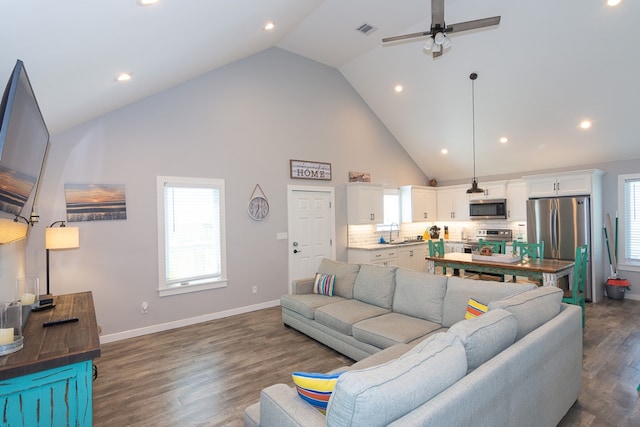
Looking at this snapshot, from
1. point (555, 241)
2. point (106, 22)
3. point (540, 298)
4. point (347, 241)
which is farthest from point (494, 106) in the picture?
point (106, 22)

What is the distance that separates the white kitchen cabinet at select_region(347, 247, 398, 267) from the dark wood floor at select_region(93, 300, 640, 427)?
7.83 ft

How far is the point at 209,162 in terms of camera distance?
196 inches

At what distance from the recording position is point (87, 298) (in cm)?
316

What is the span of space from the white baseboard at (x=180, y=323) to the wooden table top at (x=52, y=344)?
1.81 meters

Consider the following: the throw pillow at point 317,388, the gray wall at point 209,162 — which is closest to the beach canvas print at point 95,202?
the gray wall at point 209,162

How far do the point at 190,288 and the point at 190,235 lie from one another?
0.78 metres

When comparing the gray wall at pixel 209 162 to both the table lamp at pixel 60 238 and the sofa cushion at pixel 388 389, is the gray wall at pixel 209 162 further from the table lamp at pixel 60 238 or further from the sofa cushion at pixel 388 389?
the sofa cushion at pixel 388 389

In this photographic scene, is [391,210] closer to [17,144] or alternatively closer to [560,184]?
[560,184]

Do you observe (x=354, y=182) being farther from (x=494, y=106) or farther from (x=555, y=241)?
(x=555, y=241)

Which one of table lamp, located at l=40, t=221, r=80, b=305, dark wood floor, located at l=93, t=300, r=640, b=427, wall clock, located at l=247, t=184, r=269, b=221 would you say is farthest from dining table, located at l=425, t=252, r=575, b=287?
table lamp, located at l=40, t=221, r=80, b=305

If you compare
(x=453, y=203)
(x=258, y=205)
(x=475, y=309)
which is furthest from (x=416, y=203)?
(x=475, y=309)

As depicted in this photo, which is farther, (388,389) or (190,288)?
(190,288)

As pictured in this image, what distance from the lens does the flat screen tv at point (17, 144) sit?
4.62 feet

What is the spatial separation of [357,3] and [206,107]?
2.65 metres
